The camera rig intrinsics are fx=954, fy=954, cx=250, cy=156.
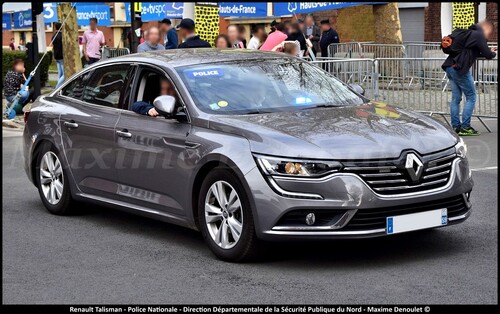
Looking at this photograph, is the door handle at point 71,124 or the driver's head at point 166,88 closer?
the driver's head at point 166,88

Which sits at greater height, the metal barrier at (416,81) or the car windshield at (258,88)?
the car windshield at (258,88)

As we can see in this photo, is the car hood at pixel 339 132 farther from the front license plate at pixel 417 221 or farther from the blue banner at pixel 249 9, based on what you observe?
Result: the blue banner at pixel 249 9

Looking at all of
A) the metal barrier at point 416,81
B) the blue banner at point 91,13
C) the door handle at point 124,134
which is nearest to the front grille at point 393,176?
the door handle at point 124,134

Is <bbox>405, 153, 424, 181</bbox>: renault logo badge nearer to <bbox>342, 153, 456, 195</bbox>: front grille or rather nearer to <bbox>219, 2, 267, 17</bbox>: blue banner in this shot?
<bbox>342, 153, 456, 195</bbox>: front grille

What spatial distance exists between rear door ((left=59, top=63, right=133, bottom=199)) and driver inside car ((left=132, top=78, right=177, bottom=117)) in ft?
1.02

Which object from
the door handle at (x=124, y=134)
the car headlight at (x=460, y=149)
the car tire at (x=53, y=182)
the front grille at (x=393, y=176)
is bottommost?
the car tire at (x=53, y=182)

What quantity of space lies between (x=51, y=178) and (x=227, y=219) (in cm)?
289

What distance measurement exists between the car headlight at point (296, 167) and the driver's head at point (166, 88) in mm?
1536

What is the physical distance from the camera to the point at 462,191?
6984 mm

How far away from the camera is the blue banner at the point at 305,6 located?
Result: 68.7 feet

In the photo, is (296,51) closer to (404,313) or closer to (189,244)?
(189,244)

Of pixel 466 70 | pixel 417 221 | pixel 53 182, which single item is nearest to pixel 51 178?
pixel 53 182

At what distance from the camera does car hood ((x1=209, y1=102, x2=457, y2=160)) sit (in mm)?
6605

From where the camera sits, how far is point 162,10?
Answer: 117 ft
